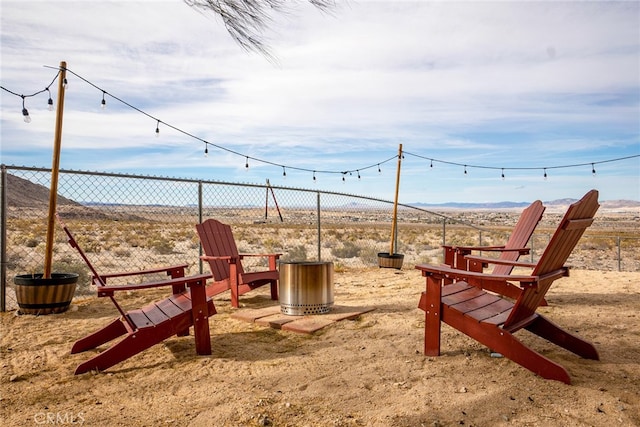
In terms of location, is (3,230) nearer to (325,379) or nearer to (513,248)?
(325,379)

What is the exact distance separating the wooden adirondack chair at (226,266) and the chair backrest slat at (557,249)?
10.4 ft

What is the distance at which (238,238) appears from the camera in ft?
64.4

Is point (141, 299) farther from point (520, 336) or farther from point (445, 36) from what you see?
point (445, 36)

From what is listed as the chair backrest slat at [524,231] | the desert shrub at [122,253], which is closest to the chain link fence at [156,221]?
the desert shrub at [122,253]

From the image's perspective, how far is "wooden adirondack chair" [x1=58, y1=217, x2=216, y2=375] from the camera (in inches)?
131

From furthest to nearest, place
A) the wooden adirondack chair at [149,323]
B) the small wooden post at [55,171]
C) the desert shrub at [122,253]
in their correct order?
the desert shrub at [122,253], the small wooden post at [55,171], the wooden adirondack chair at [149,323]

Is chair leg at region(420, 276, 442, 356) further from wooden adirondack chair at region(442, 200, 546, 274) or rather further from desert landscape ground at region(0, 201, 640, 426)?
wooden adirondack chair at region(442, 200, 546, 274)

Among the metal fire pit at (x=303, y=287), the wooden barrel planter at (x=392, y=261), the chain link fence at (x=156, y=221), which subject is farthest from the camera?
the wooden barrel planter at (x=392, y=261)

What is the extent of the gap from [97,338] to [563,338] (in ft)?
11.4

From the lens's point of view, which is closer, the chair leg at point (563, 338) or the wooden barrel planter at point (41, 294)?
the chair leg at point (563, 338)

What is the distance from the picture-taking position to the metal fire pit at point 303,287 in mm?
4922

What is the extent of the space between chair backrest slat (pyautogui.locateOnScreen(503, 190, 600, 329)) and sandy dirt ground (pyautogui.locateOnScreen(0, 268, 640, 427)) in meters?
0.40

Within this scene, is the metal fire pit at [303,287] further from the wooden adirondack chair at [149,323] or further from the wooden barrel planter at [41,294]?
the wooden barrel planter at [41,294]

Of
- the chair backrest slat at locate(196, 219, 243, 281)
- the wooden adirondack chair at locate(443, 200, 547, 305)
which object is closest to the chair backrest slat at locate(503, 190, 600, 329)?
the wooden adirondack chair at locate(443, 200, 547, 305)
